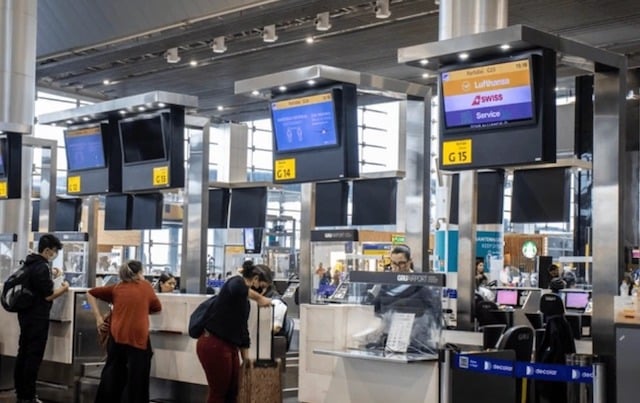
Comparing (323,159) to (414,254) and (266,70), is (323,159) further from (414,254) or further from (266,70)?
(266,70)

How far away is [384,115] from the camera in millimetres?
26828

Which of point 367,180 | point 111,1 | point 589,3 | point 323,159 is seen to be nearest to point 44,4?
point 111,1

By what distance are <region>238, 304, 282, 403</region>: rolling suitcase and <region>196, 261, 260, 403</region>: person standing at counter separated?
0.28 meters

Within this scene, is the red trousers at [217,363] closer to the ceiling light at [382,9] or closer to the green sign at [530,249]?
the ceiling light at [382,9]

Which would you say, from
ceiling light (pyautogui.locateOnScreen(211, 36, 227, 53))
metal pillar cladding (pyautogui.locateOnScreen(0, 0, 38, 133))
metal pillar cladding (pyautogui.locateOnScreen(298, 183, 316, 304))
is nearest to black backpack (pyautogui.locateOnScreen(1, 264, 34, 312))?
metal pillar cladding (pyautogui.locateOnScreen(298, 183, 316, 304))

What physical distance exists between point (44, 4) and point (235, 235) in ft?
34.1

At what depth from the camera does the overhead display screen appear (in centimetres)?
614

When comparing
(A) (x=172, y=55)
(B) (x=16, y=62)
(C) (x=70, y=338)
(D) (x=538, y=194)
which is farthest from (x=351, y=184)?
(C) (x=70, y=338)

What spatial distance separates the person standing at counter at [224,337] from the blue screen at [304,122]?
133 centimetres

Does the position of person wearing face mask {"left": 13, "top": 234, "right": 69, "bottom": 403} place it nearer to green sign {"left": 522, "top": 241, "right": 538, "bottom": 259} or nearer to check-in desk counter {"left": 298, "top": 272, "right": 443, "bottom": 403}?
check-in desk counter {"left": 298, "top": 272, "right": 443, "bottom": 403}

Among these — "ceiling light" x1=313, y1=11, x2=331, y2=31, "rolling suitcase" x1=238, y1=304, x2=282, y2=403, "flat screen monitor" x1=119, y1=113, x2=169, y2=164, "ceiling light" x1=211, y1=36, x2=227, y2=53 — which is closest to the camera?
"rolling suitcase" x1=238, y1=304, x2=282, y2=403

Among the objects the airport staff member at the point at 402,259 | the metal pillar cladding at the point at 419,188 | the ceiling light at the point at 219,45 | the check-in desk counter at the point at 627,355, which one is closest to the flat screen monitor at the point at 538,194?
the airport staff member at the point at 402,259

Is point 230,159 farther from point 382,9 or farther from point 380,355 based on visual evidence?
point 380,355

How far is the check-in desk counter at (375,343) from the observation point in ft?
20.8
